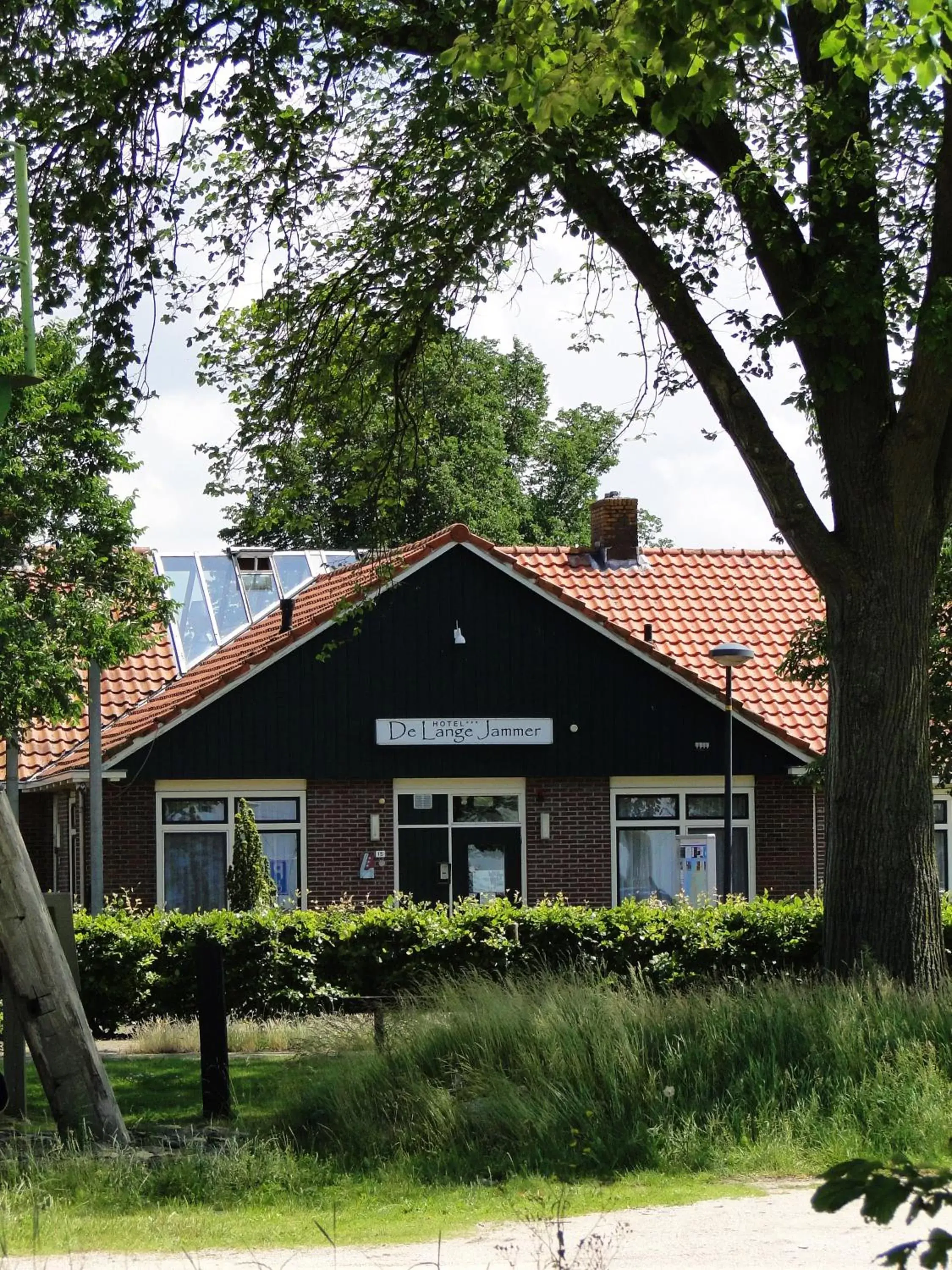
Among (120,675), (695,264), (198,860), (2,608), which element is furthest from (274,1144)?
(120,675)

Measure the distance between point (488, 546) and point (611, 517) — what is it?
16.3 ft

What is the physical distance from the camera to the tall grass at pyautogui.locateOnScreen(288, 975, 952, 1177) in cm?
912

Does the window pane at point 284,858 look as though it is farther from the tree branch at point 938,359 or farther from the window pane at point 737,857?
the tree branch at point 938,359

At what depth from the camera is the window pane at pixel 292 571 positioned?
1298 inches

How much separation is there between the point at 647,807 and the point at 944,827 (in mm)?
5438

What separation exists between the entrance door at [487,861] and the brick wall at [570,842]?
0.74 ft

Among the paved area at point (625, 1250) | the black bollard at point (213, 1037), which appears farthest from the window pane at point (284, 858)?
the paved area at point (625, 1250)

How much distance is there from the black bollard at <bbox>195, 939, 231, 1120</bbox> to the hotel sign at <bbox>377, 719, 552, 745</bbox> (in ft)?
51.6

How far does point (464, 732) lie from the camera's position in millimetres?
27547

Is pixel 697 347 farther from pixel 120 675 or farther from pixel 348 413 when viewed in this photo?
pixel 120 675

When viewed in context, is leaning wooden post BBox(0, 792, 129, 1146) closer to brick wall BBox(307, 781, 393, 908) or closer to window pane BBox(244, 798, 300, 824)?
brick wall BBox(307, 781, 393, 908)

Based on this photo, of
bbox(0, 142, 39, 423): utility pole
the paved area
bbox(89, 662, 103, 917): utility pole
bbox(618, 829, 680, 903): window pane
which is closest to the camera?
bbox(0, 142, 39, 423): utility pole

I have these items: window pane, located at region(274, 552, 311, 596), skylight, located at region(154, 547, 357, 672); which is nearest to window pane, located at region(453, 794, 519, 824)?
skylight, located at region(154, 547, 357, 672)

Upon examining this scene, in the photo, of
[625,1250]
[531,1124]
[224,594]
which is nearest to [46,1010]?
[531,1124]
